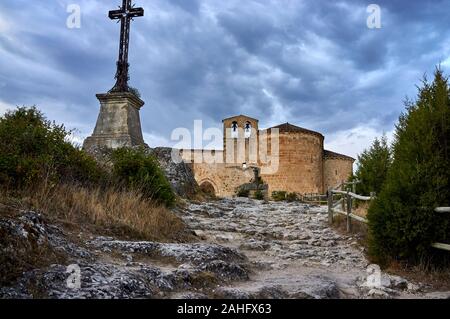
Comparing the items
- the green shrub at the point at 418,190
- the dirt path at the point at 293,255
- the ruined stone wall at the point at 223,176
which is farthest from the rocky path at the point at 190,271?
the ruined stone wall at the point at 223,176

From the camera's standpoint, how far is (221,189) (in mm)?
29719

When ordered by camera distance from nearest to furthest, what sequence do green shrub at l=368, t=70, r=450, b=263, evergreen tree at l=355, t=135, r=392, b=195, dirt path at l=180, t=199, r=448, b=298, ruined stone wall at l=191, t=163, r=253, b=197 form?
dirt path at l=180, t=199, r=448, b=298 → green shrub at l=368, t=70, r=450, b=263 → evergreen tree at l=355, t=135, r=392, b=195 → ruined stone wall at l=191, t=163, r=253, b=197

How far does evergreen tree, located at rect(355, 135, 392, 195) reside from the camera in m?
11.8

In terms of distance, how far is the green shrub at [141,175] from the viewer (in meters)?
8.26

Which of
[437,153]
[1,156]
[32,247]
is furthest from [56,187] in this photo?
[437,153]

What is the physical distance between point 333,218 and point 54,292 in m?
8.00

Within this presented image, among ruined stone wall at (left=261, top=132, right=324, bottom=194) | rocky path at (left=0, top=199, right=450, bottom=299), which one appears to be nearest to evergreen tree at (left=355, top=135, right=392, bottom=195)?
rocky path at (left=0, top=199, right=450, bottom=299)

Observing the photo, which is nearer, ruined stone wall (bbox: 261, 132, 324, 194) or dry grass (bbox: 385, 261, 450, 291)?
dry grass (bbox: 385, 261, 450, 291)

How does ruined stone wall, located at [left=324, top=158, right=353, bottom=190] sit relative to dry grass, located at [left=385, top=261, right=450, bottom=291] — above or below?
above

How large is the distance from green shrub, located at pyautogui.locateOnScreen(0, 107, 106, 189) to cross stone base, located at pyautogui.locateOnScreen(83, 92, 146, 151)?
436 centimetres

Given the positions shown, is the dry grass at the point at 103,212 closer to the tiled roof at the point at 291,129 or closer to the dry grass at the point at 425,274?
the dry grass at the point at 425,274

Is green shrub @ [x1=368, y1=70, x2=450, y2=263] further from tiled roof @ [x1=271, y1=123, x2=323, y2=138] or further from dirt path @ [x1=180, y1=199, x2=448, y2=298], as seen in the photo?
tiled roof @ [x1=271, y1=123, x2=323, y2=138]

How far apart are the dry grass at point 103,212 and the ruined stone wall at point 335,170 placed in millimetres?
29090
